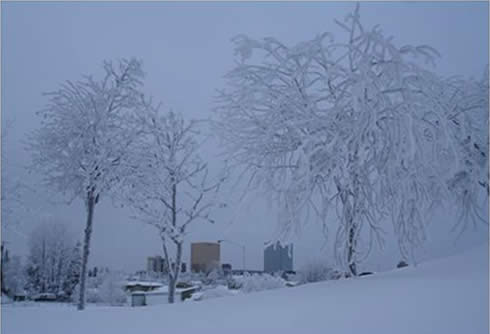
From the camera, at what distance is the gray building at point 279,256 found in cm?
947

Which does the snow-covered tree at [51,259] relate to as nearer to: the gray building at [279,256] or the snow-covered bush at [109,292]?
the snow-covered bush at [109,292]

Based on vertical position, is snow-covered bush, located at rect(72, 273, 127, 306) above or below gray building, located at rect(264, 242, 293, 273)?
below

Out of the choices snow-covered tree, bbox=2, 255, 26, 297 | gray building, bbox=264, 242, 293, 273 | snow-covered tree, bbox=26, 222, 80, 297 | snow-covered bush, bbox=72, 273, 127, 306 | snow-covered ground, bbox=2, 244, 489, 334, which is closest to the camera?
snow-covered ground, bbox=2, 244, 489, 334

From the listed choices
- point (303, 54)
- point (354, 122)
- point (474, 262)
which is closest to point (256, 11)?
point (303, 54)

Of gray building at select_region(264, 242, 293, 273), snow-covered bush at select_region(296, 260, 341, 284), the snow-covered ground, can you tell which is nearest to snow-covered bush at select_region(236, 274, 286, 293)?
snow-covered bush at select_region(296, 260, 341, 284)

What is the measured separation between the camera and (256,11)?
20.0 m

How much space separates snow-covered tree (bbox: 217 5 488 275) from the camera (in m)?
7.90

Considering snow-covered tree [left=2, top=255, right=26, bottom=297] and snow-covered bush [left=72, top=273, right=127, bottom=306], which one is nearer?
snow-covered bush [left=72, top=273, right=127, bottom=306]

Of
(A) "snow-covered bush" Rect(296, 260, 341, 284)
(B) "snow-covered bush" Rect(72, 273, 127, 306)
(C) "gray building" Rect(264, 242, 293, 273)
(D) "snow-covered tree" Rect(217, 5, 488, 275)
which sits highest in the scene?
(D) "snow-covered tree" Rect(217, 5, 488, 275)

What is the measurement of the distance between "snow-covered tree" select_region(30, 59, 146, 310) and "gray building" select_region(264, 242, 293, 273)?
5.10m

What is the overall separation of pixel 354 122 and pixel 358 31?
1.78 metres

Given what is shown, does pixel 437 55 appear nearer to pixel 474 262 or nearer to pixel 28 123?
pixel 474 262

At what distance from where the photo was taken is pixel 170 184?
16672mm

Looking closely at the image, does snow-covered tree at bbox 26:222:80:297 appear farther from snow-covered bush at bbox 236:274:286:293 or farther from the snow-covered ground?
the snow-covered ground
